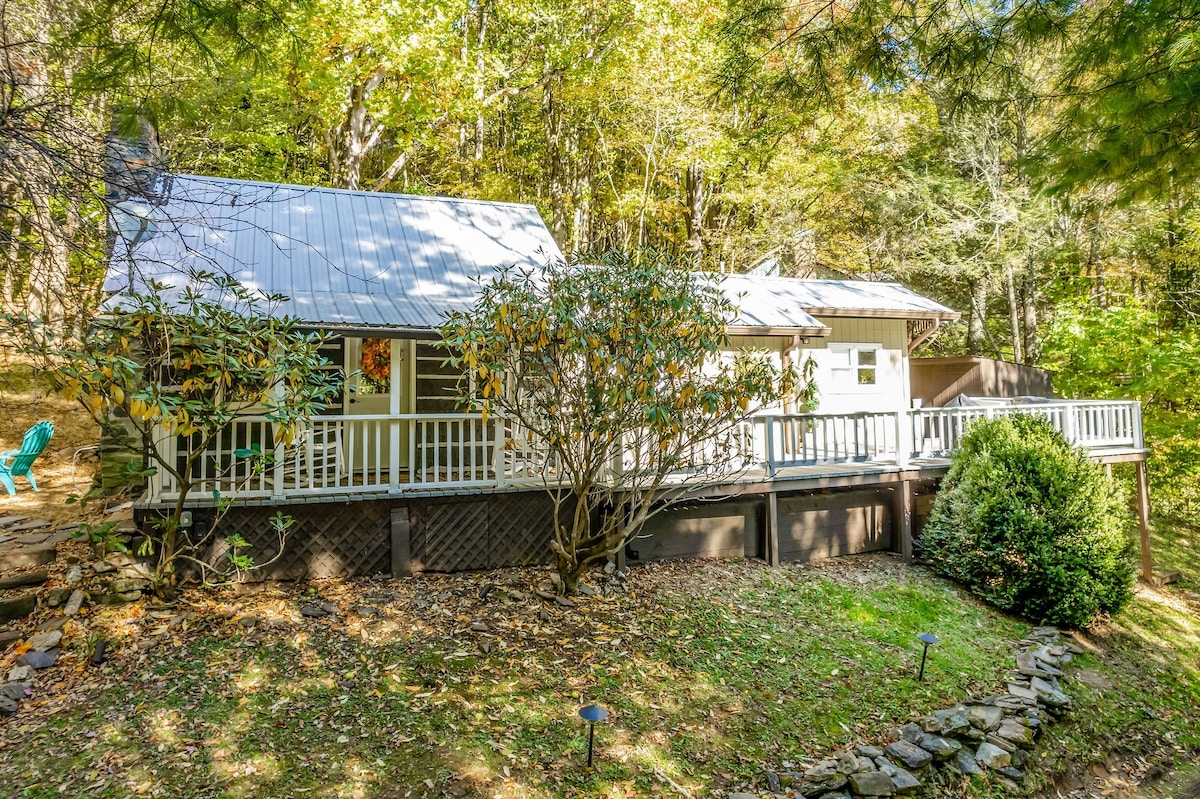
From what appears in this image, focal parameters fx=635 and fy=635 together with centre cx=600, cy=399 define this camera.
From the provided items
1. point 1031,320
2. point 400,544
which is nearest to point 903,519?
point 400,544

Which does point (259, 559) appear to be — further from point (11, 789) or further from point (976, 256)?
point (976, 256)

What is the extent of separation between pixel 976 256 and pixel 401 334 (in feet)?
52.7

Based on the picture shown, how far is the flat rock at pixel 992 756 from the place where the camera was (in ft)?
18.3

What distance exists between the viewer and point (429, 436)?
10.2m

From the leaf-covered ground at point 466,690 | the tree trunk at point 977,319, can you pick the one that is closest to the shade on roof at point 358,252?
the leaf-covered ground at point 466,690

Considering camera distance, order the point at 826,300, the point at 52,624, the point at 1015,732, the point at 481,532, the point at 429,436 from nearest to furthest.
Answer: the point at 52,624
the point at 1015,732
the point at 481,532
the point at 429,436
the point at 826,300

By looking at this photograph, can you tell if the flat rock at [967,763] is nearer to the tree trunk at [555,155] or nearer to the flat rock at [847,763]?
the flat rock at [847,763]

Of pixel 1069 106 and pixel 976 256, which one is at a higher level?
pixel 976 256

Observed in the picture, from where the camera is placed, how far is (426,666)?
5371 millimetres

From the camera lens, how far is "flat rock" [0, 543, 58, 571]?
6045 mm

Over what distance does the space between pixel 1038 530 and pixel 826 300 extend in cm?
595

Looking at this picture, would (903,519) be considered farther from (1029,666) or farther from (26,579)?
(26,579)

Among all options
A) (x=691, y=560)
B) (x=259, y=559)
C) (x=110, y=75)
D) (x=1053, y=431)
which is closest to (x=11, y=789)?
(x=259, y=559)

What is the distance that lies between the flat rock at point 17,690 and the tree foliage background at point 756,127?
2787 millimetres
